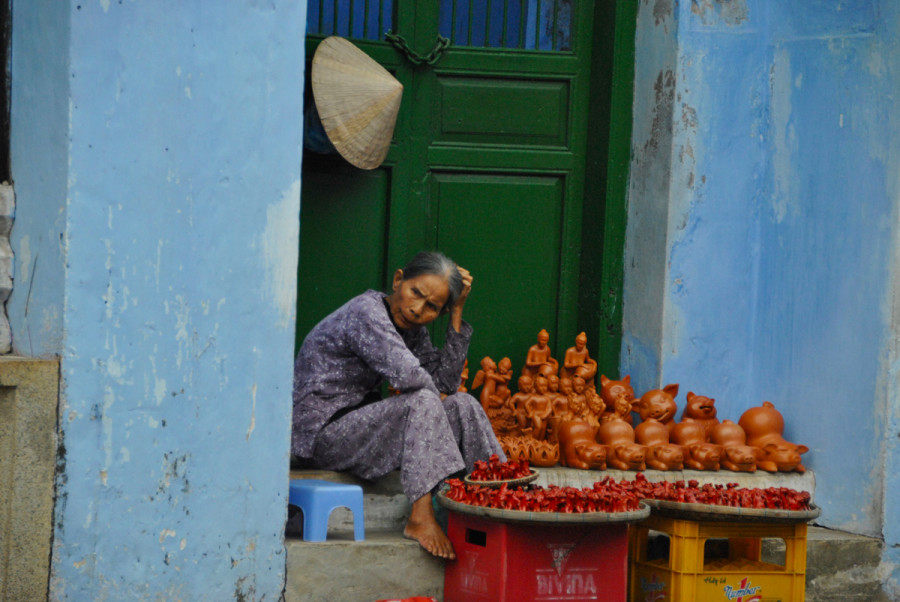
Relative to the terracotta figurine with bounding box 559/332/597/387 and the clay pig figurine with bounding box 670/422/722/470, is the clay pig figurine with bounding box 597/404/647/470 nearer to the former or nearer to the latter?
the clay pig figurine with bounding box 670/422/722/470

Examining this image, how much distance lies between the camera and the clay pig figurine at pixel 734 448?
16.5ft

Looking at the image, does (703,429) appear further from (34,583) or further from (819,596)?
(34,583)

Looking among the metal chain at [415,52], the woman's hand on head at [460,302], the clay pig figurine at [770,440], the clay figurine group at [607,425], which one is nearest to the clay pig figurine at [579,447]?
the clay figurine group at [607,425]

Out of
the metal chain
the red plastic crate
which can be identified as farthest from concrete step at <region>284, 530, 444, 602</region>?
the metal chain

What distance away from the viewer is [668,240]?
5281 mm

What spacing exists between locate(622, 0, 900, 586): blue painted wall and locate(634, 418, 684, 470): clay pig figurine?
0.34 meters

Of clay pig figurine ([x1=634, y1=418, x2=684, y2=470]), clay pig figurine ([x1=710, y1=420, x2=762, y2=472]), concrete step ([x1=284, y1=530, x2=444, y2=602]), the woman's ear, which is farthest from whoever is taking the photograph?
clay pig figurine ([x1=710, y1=420, x2=762, y2=472])

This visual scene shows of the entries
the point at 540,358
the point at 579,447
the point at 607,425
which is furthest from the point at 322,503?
the point at 540,358

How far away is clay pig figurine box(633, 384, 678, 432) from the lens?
5129 mm

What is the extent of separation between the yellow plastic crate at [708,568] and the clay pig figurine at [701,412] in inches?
31.3

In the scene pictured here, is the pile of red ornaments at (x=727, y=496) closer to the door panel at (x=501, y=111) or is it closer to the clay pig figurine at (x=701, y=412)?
the clay pig figurine at (x=701, y=412)

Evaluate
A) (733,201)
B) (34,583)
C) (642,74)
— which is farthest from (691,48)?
(34,583)

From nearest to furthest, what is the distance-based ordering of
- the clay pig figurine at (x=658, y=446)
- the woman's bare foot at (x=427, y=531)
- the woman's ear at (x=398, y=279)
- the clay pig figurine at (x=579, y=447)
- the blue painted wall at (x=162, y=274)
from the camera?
the blue painted wall at (x=162, y=274) < the woman's bare foot at (x=427, y=531) < the woman's ear at (x=398, y=279) < the clay pig figurine at (x=579, y=447) < the clay pig figurine at (x=658, y=446)

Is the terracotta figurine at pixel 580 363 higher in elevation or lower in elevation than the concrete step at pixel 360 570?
higher
